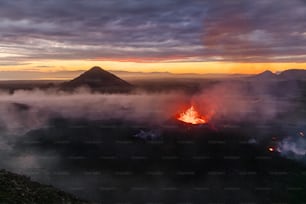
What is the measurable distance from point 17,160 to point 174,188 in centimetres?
7758

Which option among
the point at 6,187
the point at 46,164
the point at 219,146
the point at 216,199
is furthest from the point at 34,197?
the point at 219,146

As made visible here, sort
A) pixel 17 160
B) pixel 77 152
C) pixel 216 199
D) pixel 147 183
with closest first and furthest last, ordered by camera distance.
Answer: pixel 216 199 → pixel 147 183 → pixel 17 160 → pixel 77 152

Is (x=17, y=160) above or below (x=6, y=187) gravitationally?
below

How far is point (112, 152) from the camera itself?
194375mm

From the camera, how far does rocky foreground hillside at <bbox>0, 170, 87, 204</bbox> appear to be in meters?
41.0

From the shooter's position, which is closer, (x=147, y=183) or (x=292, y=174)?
(x=147, y=183)

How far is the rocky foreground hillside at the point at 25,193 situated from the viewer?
1616 inches

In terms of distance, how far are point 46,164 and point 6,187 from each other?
127697 mm

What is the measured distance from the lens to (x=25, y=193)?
44188 mm

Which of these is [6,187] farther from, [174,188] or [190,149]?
[190,149]

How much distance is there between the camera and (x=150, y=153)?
192 meters

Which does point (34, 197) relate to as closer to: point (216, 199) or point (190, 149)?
point (216, 199)

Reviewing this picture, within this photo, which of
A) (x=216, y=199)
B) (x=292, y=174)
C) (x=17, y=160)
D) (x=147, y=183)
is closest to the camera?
(x=216, y=199)

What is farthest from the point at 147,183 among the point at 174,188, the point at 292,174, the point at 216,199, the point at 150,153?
the point at 292,174
